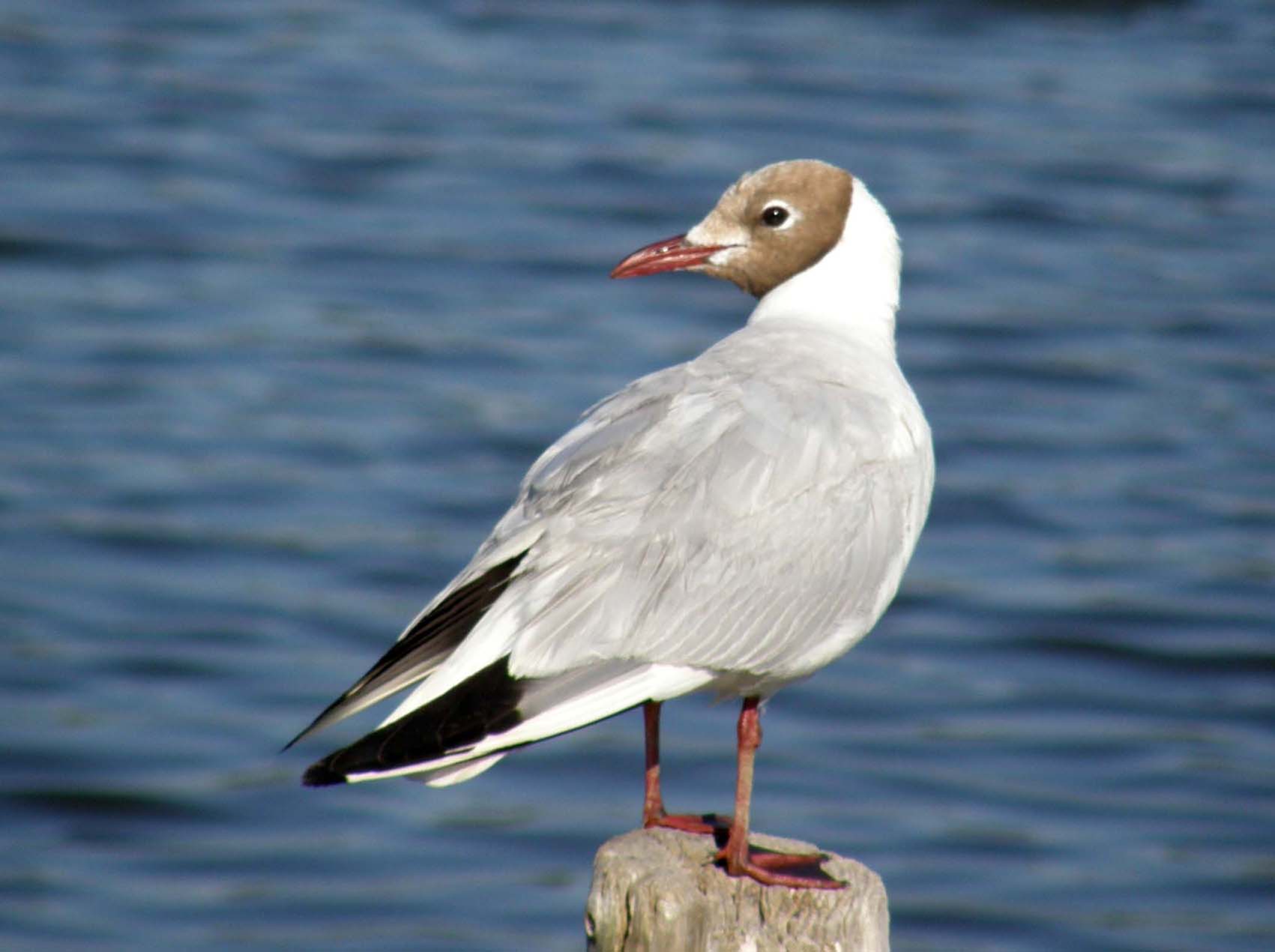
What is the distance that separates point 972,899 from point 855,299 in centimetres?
421

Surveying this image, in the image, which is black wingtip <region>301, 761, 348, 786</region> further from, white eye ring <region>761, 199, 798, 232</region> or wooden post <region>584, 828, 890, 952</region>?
white eye ring <region>761, 199, 798, 232</region>

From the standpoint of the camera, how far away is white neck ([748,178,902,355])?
5355mm

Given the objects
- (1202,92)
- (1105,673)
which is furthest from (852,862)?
(1202,92)

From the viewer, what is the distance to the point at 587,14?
18.8 meters

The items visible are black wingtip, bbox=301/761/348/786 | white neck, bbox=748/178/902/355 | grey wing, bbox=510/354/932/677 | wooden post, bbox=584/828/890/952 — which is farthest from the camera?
white neck, bbox=748/178/902/355

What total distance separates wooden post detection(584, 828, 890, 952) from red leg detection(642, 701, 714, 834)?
384mm

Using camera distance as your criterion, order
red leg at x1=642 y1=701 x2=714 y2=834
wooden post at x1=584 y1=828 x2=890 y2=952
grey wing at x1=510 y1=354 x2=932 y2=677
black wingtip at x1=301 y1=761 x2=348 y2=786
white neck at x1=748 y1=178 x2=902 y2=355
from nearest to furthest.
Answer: black wingtip at x1=301 y1=761 x2=348 y2=786
wooden post at x1=584 y1=828 x2=890 y2=952
grey wing at x1=510 y1=354 x2=932 y2=677
red leg at x1=642 y1=701 x2=714 y2=834
white neck at x1=748 y1=178 x2=902 y2=355

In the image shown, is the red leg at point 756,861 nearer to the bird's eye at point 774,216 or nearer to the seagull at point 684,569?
the seagull at point 684,569

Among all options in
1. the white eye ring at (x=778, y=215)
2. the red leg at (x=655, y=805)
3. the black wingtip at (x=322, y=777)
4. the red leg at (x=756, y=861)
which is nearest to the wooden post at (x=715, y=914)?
the red leg at (x=756, y=861)

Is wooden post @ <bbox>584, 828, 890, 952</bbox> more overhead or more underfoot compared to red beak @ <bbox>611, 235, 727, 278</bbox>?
more underfoot

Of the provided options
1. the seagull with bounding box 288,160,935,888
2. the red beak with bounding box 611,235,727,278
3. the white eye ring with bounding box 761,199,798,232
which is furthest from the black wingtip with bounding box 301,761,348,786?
the white eye ring with bounding box 761,199,798,232

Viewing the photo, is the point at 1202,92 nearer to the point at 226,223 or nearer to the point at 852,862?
the point at 226,223

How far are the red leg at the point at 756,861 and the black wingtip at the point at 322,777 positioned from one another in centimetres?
82

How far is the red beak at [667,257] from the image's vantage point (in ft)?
17.6
